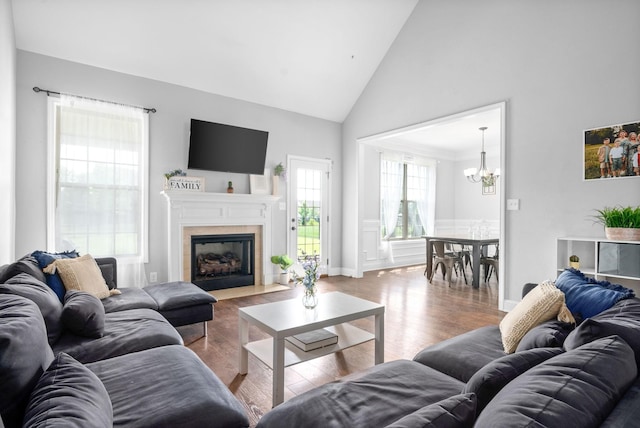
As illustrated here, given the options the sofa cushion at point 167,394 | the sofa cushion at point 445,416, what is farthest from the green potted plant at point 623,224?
the sofa cushion at point 167,394

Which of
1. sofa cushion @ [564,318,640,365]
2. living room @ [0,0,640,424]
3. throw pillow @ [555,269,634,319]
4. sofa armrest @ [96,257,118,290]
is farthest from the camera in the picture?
living room @ [0,0,640,424]

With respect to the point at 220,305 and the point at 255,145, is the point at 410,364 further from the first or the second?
the point at 255,145

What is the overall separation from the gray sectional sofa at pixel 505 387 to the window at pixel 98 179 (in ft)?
12.5

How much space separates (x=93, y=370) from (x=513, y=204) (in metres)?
4.18

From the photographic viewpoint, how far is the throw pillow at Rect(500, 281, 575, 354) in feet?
5.53

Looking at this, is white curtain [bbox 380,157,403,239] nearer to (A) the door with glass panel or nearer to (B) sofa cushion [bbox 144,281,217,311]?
(A) the door with glass panel

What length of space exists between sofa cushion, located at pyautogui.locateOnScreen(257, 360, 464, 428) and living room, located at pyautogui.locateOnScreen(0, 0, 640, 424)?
284 centimetres

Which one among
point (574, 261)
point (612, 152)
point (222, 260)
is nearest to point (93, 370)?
point (222, 260)

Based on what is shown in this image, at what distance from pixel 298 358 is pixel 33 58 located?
439 centimetres

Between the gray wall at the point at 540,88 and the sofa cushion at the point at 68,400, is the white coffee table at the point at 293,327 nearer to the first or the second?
the sofa cushion at the point at 68,400

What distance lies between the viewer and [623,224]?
3.04m

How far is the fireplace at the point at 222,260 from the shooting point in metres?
4.90

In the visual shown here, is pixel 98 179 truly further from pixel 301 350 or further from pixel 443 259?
pixel 443 259

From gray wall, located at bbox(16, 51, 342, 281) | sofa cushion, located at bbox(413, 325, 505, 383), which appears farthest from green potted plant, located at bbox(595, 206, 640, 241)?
gray wall, located at bbox(16, 51, 342, 281)
